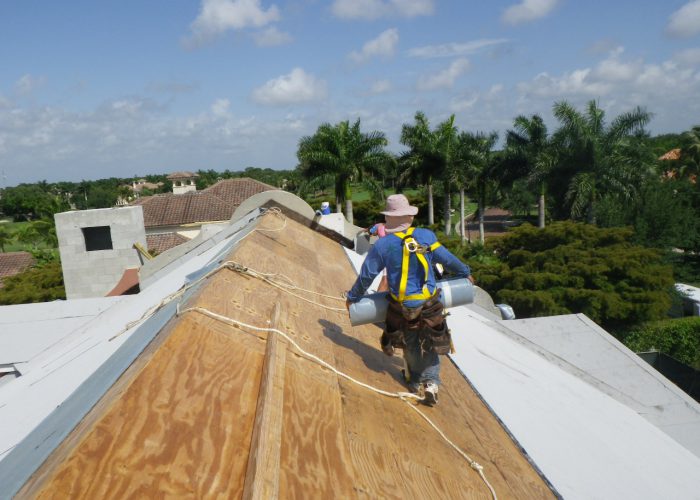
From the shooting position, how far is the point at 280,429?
7.12 ft

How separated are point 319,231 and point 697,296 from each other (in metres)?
22.3

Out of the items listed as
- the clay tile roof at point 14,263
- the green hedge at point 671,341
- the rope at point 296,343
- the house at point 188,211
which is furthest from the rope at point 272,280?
the clay tile roof at point 14,263

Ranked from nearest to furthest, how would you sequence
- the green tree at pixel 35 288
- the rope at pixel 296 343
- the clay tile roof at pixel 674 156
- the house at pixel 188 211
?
the rope at pixel 296 343, the green tree at pixel 35 288, the house at pixel 188 211, the clay tile roof at pixel 674 156

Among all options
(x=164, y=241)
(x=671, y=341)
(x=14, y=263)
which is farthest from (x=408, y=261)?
(x=14, y=263)

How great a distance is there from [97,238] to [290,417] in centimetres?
1556

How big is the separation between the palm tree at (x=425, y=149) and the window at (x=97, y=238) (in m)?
22.5

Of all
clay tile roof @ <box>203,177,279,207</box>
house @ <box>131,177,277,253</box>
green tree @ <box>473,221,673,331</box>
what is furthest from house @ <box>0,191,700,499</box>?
clay tile roof @ <box>203,177,279,207</box>

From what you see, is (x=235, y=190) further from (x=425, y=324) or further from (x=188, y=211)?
(x=425, y=324)

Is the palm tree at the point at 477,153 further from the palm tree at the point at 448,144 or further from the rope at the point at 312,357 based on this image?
the rope at the point at 312,357

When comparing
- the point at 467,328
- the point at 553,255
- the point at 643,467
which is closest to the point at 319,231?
the point at 467,328

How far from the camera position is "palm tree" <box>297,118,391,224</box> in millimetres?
30047

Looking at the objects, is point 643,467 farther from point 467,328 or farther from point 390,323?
point 467,328

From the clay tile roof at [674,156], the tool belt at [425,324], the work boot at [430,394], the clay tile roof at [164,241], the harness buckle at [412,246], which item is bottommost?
the clay tile roof at [164,241]

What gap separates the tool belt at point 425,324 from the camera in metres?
3.43
